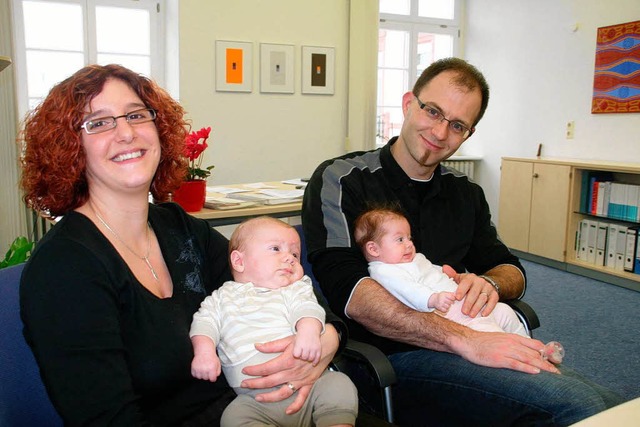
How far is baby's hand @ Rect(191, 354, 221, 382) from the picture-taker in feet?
4.10

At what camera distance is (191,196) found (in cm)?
300

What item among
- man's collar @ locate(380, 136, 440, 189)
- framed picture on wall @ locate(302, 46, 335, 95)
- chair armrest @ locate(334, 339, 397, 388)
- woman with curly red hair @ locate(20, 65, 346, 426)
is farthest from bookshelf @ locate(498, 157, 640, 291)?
woman with curly red hair @ locate(20, 65, 346, 426)

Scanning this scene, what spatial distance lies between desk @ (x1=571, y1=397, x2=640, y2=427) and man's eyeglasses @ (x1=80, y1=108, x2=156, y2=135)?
112 centimetres

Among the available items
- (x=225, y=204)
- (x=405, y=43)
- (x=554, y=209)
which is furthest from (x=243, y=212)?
(x=405, y=43)

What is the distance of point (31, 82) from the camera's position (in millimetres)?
4953

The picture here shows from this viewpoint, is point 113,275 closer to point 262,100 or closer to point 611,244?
point 262,100

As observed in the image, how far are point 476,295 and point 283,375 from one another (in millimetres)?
761

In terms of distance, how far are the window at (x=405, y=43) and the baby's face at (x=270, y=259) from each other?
5.31 metres

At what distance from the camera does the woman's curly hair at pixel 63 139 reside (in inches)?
49.1

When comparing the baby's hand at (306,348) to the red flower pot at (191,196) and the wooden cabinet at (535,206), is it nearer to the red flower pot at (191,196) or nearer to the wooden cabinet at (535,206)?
the red flower pot at (191,196)

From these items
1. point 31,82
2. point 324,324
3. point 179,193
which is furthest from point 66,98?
point 31,82

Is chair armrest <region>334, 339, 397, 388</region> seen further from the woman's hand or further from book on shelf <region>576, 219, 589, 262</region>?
book on shelf <region>576, 219, 589, 262</region>

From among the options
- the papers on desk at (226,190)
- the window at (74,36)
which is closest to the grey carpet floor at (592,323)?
the papers on desk at (226,190)

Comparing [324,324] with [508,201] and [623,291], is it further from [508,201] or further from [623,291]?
[508,201]
